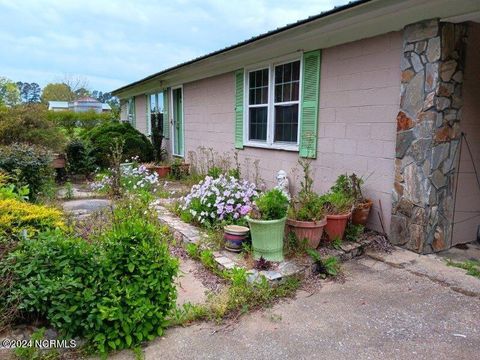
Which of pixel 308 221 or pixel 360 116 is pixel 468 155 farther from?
pixel 308 221

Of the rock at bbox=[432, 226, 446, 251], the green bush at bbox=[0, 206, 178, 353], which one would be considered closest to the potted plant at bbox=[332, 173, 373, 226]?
the rock at bbox=[432, 226, 446, 251]

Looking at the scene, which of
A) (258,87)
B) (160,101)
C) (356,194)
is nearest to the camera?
(356,194)

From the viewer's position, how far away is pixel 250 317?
2.67 m

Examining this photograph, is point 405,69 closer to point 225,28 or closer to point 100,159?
point 100,159

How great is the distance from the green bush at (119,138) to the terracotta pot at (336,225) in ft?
20.9

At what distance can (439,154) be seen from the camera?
3.64 meters

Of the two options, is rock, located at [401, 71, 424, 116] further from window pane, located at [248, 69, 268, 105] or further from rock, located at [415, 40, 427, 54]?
window pane, located at [248, 69, 268, 105]

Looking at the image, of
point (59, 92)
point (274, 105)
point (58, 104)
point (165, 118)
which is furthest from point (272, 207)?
point (59, 92)

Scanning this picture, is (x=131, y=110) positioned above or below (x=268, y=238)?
above

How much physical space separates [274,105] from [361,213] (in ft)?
8.10

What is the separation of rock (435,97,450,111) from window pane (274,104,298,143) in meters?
2.18

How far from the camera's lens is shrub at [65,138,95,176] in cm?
859

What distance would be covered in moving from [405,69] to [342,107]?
983 millimetres

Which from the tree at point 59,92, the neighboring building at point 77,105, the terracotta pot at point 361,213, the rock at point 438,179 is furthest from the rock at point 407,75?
the tree at point 59,92
